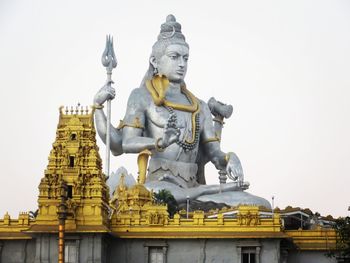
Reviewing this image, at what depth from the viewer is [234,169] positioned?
53938mm

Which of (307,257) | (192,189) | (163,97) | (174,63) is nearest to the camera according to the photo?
(307,257)

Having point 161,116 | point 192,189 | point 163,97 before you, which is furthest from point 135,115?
point 192,189

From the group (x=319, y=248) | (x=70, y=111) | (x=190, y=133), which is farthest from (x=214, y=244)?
(x=190, y=133)

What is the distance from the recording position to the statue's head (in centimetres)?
5650

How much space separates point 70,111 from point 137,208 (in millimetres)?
4890

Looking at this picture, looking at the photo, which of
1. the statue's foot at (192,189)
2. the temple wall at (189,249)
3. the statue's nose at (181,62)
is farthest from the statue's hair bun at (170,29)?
the temple wall at (189,249)

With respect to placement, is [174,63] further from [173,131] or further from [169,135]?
[169,135]

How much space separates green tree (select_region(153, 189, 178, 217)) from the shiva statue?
0.78m

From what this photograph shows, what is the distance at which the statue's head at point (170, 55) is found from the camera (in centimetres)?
5650

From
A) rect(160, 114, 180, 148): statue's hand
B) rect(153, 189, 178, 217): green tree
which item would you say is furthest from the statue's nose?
rect(153, 189, 178, 217): green tree

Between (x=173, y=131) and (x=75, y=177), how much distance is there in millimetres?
10430

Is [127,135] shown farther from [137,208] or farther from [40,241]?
[40,241]

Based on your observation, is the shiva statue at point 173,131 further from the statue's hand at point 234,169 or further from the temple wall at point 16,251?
the temple wall at point 16,251

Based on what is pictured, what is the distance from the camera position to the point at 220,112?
58.1 meters
